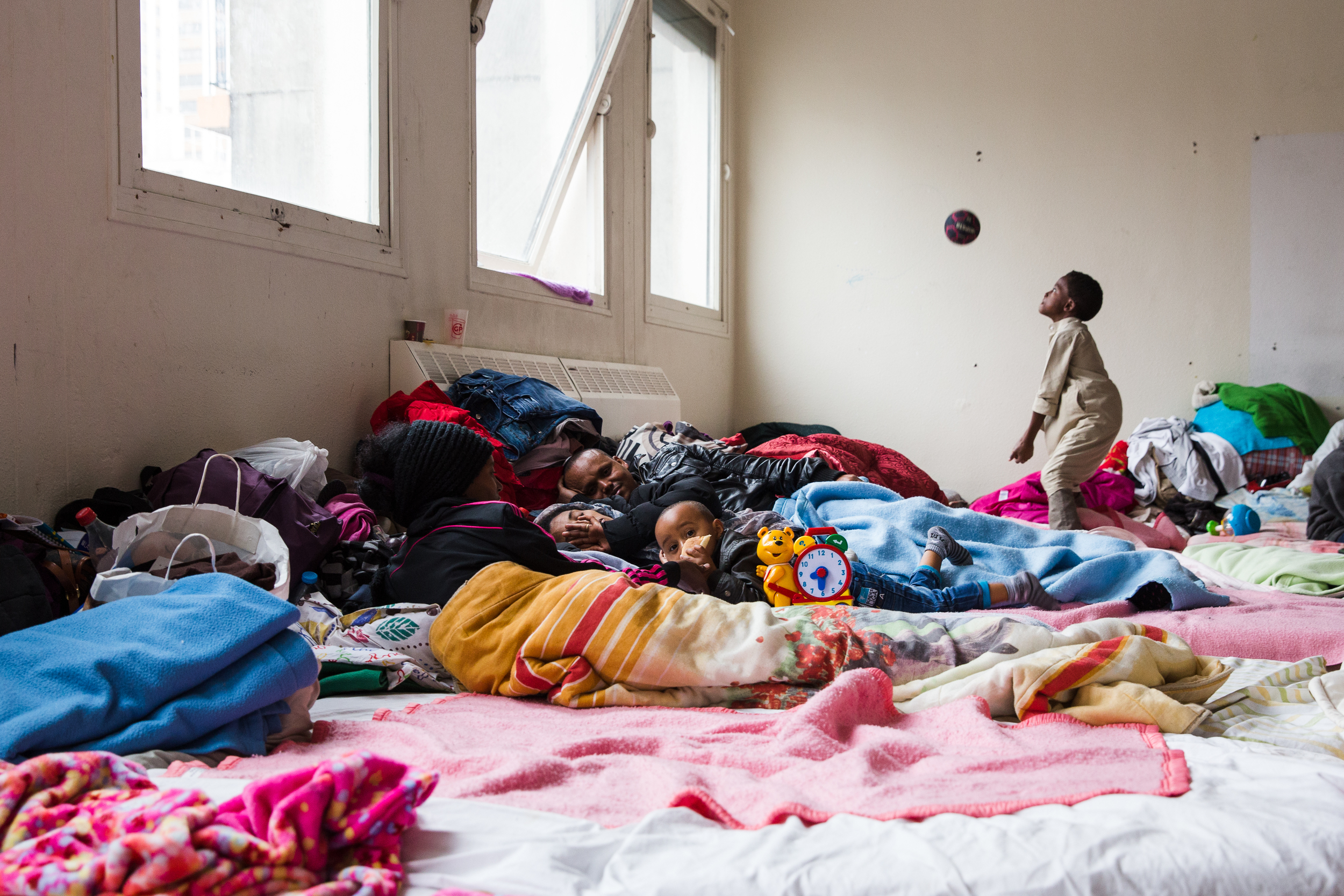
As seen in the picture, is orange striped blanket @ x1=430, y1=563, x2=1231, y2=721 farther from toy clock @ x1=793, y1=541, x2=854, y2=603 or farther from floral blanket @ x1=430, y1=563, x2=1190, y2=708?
toy clock @ x1=793, y1=541, x2=854, y2=603

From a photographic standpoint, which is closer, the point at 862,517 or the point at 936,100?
the point at 862,517

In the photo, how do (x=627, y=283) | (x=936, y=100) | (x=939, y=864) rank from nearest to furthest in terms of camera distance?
(x=939, y=864) → (x=627, y=283) → (x=936, y=100)

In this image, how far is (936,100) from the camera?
17.1 feet

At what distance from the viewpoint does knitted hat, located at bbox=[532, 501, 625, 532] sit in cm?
270

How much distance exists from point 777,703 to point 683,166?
4.39 m

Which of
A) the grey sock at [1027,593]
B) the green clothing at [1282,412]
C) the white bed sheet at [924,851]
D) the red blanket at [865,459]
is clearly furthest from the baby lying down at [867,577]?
the green clothing at [1282,412]

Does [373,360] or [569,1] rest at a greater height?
[569,1]

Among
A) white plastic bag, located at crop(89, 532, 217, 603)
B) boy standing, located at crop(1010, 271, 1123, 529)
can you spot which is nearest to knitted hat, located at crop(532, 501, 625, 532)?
white plastic bag, located at crop(89, 532, 217, 603)

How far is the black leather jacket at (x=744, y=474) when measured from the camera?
315cm

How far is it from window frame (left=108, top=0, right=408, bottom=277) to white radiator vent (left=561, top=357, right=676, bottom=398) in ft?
3.29

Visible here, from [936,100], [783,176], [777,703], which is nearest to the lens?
[777,703]

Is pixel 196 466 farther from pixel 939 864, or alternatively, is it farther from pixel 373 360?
pixel 939 864

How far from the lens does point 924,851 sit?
2.86 feet

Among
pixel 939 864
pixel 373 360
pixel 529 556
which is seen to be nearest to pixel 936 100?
pixel 373 360
